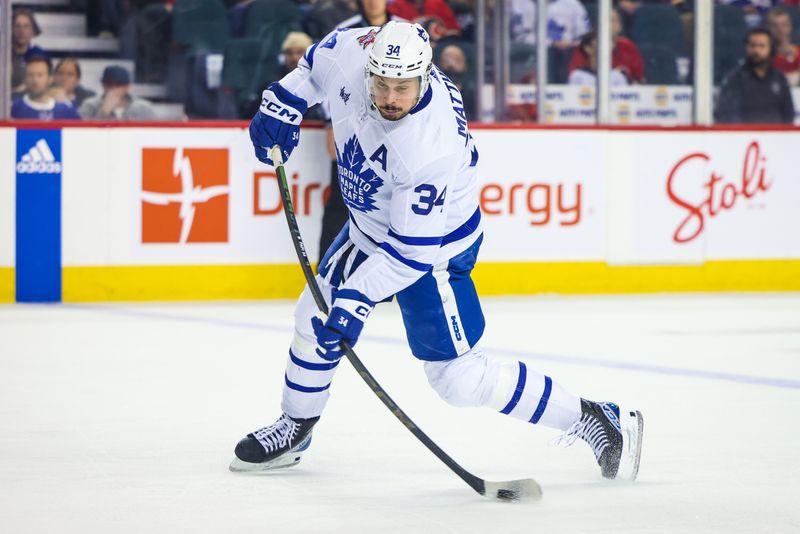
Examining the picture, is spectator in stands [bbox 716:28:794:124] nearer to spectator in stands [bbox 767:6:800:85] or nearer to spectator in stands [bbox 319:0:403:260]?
spectator in stands [bbox 767:6:800:85]

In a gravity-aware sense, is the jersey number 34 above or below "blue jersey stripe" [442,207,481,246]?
above

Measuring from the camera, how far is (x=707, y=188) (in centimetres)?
798

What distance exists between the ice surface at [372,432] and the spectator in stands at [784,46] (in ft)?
7.21

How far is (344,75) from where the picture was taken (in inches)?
136

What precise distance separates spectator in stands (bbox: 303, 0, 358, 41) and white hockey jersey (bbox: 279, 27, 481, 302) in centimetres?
414

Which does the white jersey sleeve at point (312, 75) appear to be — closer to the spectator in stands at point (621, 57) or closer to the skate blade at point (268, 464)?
the skate blade at point (268, 464)

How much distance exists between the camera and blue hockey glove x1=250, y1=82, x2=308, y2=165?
3.66 meters

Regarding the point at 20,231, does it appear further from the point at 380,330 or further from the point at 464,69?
the point at 464,69

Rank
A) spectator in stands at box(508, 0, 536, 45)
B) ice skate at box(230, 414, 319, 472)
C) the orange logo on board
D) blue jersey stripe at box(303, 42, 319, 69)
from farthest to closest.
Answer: spectator in stands at box(508, 0, 536, 45) < the orange logo on board < blue jersey stripe at box(303, 42, 319, 69) < ice skate at box(230, 414, 319, 472)

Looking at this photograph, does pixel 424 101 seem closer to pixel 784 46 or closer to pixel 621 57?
pixel 621 57

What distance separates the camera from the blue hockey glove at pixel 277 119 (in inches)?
144

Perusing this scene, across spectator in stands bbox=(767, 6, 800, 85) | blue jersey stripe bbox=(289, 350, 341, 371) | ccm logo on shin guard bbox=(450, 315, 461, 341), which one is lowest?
blue jersey stripe bbox=(289, 350, 341, 371)

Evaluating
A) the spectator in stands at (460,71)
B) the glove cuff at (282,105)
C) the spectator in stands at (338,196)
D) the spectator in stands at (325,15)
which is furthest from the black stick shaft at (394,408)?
the spectator in stands at (460,71)

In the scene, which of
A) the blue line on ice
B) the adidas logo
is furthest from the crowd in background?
the blue line on ice
